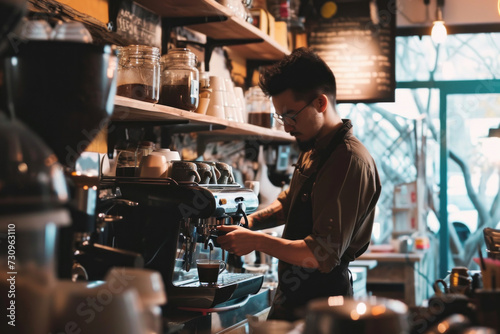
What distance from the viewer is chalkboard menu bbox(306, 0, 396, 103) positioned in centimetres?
468

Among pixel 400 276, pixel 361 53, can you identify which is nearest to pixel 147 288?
pixel 361 53

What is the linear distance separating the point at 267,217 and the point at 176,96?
0.71 meters

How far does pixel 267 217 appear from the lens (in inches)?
109

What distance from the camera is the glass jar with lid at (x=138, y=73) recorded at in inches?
84.7

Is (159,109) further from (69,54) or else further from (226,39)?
(226,39)

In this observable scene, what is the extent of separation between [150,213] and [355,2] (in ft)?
10.8

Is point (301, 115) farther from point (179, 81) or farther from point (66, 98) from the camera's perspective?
point (66, 98)

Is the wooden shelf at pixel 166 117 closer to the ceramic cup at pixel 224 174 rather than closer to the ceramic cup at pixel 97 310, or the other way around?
the ceramic cup at pixel 224 174

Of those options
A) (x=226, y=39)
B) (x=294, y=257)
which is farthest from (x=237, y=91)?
(x=294, y=257)

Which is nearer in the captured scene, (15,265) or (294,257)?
(15,265)

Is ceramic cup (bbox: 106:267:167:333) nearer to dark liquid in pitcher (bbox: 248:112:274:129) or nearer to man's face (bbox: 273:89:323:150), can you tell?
man's face (bbox: 273:89:323:150)

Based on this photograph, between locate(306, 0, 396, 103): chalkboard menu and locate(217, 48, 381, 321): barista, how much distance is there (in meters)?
2.25

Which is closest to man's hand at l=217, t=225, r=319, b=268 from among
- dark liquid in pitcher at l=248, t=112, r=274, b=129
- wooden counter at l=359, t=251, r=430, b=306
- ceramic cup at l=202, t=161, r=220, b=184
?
ceramic cup at l=202, t=161, r=220, b=184

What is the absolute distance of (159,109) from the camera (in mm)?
2191
